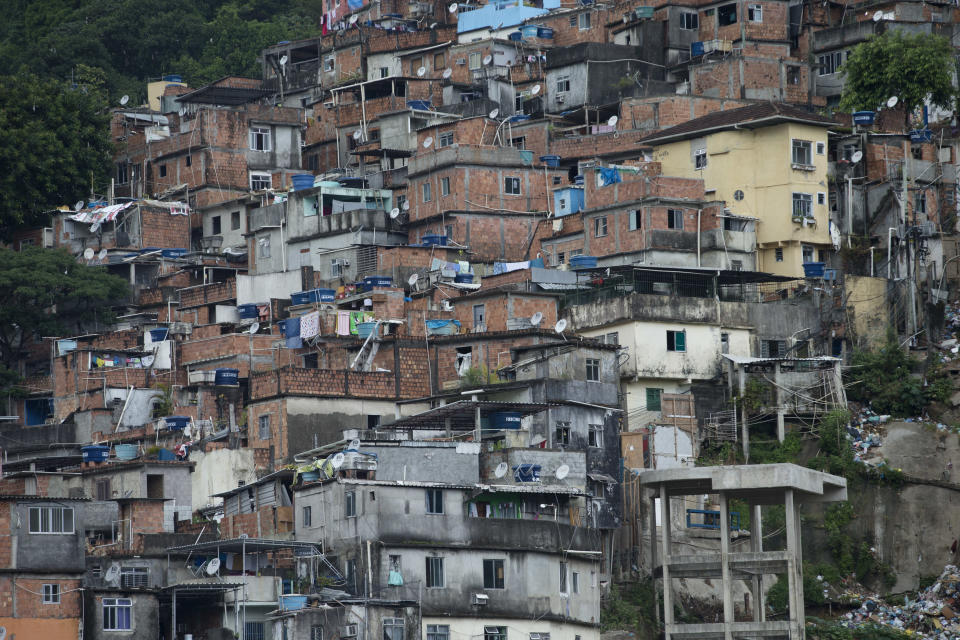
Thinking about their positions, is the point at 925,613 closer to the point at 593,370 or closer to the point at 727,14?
the point at 593,370

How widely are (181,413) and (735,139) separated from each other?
72.2 feet

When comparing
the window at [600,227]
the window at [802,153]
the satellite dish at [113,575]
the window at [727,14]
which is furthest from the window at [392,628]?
the window at [727,14]

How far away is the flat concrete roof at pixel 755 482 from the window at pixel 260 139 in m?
35.0

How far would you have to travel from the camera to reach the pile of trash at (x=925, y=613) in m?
55.2

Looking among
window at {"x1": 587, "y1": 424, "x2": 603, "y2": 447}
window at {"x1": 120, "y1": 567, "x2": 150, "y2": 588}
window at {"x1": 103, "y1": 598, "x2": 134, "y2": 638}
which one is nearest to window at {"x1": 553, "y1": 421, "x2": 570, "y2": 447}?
window at {"x1": 587, "y1": 424, "x2": 603, "y2": 447}

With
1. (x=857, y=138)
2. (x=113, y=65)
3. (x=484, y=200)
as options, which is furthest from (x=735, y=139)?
(x=113, y=65)

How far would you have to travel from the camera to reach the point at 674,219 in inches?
2702

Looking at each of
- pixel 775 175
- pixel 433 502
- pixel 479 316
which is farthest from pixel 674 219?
pixel 433 502

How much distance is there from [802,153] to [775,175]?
1340mm

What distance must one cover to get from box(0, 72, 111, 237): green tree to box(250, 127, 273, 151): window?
6106mm

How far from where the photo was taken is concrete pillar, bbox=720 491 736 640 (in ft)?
173

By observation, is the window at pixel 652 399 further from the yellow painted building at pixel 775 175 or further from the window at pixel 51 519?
the window at pixel 51 519

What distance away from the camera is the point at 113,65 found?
346 feet

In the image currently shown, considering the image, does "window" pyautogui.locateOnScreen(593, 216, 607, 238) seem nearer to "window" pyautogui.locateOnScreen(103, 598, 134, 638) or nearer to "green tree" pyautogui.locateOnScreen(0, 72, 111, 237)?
"green tree" pyautogui.locateOnScreen(0, 72, 111, 237)
